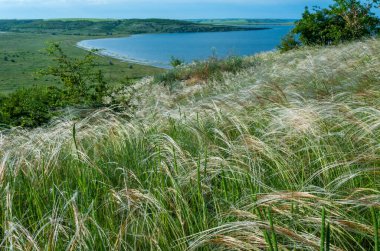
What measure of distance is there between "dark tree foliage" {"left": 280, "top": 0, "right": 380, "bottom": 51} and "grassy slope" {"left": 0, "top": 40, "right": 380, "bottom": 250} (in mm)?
16766

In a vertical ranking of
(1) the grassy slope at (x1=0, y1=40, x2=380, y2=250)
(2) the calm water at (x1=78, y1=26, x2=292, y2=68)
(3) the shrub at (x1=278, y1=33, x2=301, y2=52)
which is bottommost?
(2) the calm water at (x1=78, y1=26, x2=292, y2=68)

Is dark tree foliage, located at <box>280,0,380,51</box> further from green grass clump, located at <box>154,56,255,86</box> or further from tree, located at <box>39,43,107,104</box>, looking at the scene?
tree, located at <box>39,43,107,104</box>

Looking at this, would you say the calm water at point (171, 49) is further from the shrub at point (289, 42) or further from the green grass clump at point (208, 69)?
the green grass clump at point (208, 69)

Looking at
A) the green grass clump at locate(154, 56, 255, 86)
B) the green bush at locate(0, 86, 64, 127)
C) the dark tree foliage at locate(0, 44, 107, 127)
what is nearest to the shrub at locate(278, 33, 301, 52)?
the green grass clump at locate(154, 56, 255, 86)

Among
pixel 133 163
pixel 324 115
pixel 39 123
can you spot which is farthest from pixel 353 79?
pixel 39 123

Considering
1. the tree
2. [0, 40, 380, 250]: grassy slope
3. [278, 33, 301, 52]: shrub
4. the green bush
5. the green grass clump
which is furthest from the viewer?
[278, 33, 301, 52]: shrub

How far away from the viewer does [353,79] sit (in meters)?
4.90

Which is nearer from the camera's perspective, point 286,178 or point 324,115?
point 286,178

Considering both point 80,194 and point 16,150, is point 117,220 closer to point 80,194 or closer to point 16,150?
point 80,194

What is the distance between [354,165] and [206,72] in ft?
47.5

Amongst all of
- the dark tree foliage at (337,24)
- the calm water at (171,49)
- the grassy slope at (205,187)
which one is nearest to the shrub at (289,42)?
the dark tree foliage at (337,24)

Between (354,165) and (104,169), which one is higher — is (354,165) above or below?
above

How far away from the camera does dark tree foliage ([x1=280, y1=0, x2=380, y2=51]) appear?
1972 cm

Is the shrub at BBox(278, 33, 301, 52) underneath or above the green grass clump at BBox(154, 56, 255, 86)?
above
